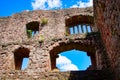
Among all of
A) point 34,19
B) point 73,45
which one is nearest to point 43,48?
point 73,45

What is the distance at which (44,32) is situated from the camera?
750 inches

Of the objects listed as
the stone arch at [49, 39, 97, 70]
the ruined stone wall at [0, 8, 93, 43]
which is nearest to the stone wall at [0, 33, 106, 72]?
the stone arch at [49, 39, 97, 70]

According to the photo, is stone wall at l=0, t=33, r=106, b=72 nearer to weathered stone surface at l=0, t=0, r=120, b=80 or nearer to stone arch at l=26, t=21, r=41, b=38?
weathered stone surface at l=0, t=0, r=120, b=80

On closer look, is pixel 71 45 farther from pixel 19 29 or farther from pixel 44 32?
pixel 19 29

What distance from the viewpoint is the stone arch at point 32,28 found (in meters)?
19.6

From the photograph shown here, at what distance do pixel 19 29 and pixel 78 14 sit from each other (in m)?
5.40

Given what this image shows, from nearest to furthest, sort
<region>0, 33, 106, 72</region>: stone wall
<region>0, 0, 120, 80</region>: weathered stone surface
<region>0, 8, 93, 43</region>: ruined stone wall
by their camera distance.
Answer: <region>0, 0, 120, 80</region>: weathered stone surface < <region>0, 33, 106, 72</region>: stone wall < <region>0, 8, 93, 43</region>: ruined stone wall

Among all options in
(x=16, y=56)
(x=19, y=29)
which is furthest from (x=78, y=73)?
(x=19, y=29)

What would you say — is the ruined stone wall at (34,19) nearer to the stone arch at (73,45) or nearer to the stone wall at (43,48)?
the stone arch at (73,45)

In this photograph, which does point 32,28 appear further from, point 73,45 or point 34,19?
point 73,45

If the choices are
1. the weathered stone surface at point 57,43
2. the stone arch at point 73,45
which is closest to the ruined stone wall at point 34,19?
the weathered stone surface at point 57,43

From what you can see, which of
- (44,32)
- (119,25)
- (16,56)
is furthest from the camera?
(44,32)

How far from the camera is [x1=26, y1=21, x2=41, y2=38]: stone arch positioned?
19.6 m

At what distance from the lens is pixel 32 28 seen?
21094 mm
